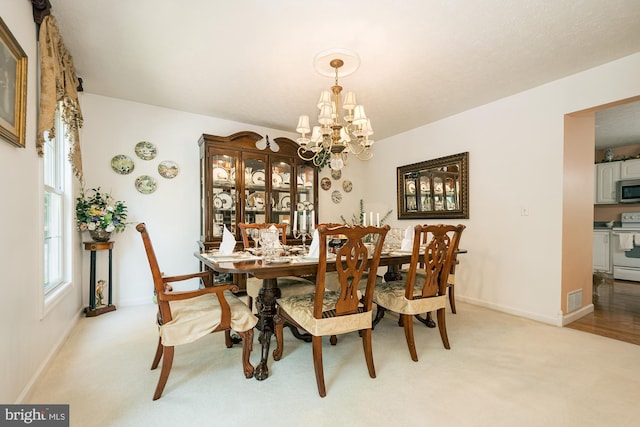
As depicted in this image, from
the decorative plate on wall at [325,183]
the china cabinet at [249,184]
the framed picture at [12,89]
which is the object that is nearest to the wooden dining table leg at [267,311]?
the china cabinet at [249,184]

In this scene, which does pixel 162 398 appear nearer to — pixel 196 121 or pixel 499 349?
pixel 499 349

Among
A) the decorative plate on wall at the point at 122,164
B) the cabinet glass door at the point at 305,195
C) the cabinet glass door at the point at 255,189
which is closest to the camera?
the decorative plate on wall at the point at 122,164

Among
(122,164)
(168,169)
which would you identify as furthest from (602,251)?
(122,164)

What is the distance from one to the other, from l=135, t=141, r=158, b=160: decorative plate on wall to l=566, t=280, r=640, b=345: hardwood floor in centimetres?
485

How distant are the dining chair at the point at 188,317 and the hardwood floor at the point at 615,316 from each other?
3060 mm

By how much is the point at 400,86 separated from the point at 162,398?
10.4 feet

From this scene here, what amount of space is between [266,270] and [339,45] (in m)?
1.78

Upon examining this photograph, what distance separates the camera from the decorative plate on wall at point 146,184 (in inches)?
134

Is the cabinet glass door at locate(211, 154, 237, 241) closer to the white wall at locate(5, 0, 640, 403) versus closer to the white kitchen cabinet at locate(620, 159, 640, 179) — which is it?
the white wall at locate(5, 0, 640, 403)

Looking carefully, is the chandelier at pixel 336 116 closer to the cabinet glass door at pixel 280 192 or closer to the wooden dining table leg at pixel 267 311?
the wooden dining table leg at pixel 267 311

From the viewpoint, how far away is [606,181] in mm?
5086

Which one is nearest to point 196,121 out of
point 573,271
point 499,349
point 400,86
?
point 400,86

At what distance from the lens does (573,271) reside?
2.92m

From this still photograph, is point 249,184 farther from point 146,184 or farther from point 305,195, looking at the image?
point 146,184
